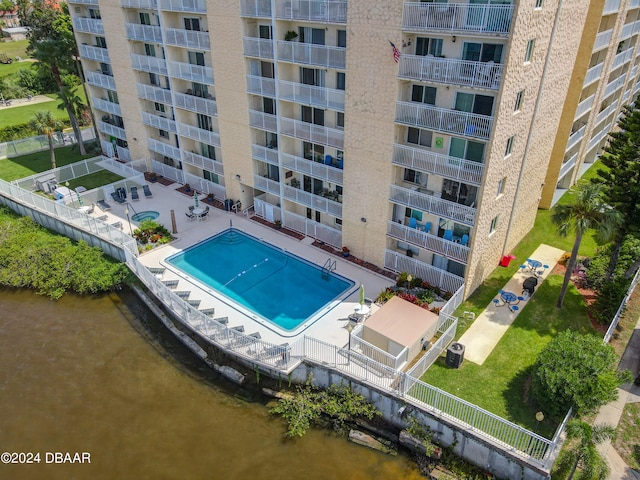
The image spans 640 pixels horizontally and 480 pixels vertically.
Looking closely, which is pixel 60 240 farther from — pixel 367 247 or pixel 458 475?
pixel 458 475

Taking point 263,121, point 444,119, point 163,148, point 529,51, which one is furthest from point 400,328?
point 163,148

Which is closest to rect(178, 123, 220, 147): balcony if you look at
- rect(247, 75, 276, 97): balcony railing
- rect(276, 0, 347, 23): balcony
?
rect(247, 75, 276, 97): balcony railing

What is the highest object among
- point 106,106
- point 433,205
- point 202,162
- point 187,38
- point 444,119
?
point 187,38

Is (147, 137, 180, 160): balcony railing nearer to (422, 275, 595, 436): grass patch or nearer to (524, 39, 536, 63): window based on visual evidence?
(524, 39, 536, 63): window

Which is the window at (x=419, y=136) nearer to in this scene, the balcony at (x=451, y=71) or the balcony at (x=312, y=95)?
the balcony at (x=451, y=71)

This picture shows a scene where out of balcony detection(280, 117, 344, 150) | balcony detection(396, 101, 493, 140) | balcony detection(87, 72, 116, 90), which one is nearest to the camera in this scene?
balcony detection(396, 101, 493, 140)

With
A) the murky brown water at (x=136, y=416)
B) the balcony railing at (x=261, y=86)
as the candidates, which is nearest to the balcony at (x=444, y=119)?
the balcony railing at (x=261, y=86)

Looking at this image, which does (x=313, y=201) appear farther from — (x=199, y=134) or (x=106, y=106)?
(x=106, y=106)
